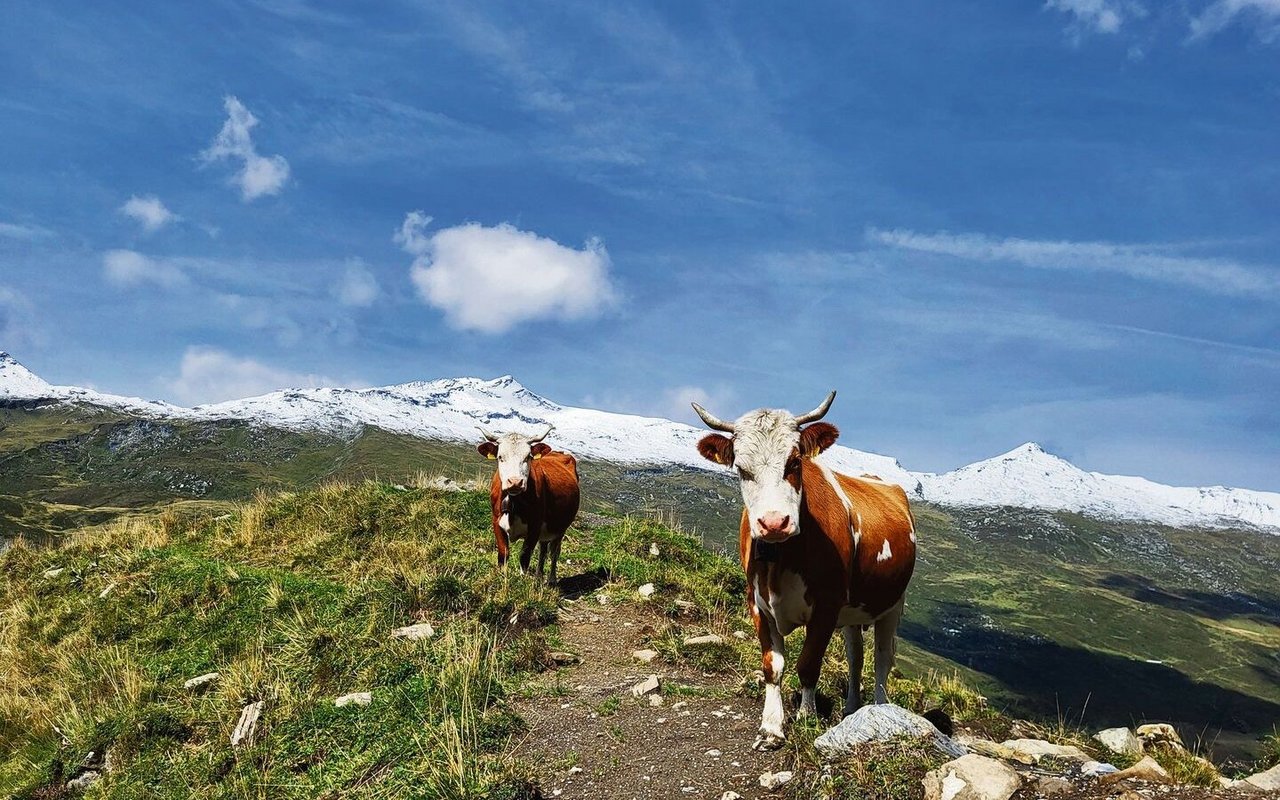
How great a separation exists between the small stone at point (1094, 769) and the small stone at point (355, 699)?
25.0 ft

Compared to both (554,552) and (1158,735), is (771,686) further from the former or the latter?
(554,552)

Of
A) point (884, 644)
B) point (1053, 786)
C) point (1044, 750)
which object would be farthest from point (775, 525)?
point (1044, 750)

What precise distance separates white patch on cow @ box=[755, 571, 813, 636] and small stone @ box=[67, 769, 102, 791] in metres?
7.90

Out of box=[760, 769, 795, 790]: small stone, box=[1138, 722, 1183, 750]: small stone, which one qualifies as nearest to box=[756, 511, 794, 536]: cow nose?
box=[760, 769, 795, 790]: small stone

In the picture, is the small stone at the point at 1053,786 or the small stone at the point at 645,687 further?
the small stone at the point at 645,687

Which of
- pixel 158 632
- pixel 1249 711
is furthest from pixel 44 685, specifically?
pixel 1249 711

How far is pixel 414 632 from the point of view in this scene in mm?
10391

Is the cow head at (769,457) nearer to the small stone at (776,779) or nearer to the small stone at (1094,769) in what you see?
the small stone at (776,779)

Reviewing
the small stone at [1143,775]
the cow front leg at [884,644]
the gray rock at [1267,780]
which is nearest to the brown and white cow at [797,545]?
the cow front leg at [884,644]

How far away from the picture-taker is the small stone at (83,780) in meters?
8.23

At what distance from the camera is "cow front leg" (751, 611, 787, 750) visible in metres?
7.26

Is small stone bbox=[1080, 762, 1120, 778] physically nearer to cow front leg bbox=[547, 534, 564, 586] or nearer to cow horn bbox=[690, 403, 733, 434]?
cow horn bbox=[690, 403, 733, 434]

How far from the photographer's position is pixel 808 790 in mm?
6152

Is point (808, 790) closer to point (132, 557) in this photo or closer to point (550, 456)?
point (550, 456)
